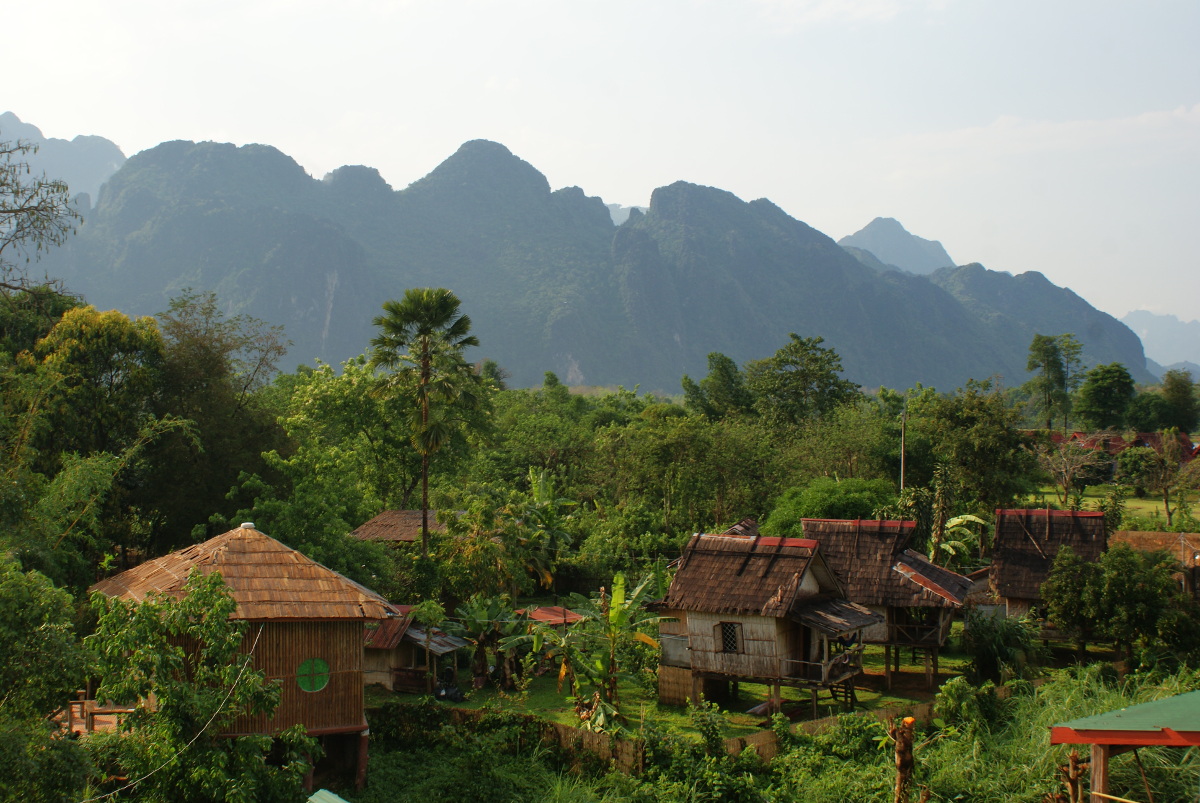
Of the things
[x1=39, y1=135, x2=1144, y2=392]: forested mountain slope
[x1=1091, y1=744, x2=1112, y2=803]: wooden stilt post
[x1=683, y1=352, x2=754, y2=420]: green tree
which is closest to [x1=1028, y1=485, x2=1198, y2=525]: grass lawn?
[x1=683, y1=352, x2=754, y2=420]: green tree

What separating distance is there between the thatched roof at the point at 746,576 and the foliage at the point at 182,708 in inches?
363

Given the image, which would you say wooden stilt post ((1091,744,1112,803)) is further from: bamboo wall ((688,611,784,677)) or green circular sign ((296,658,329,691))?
green circular sign ((296,658,329,691))

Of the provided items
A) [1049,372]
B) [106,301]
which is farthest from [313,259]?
[1049,372]

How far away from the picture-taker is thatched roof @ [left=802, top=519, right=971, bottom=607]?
21547 mm

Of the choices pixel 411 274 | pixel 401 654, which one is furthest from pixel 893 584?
pixel 411 274

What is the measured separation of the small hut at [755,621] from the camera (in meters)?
18.3

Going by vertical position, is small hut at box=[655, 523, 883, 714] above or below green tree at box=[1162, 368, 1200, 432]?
below

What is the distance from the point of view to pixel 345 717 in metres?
14.6

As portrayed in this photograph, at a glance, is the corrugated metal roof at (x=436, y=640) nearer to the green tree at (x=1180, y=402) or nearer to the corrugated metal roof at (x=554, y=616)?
the corrugated metal roof at (x=554, y=616)

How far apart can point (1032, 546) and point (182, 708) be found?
22.4 metres

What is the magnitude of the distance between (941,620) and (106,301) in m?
160

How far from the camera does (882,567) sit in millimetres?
22484

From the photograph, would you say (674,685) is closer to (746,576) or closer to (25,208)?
(746,576)

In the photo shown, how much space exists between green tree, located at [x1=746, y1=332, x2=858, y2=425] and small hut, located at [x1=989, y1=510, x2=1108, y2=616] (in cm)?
2542
